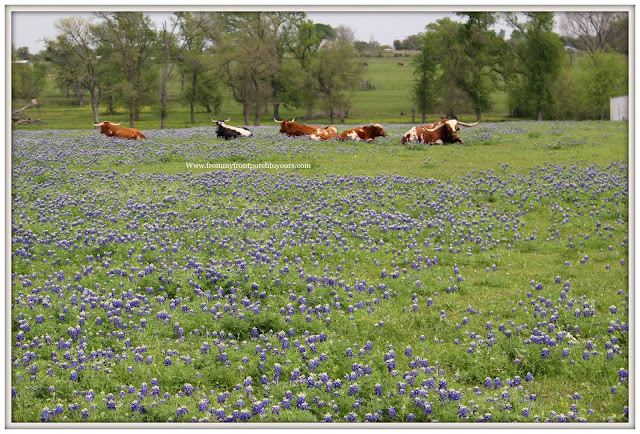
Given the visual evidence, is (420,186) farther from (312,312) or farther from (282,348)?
(282,348)

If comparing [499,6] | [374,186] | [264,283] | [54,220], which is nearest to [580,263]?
[499,6]

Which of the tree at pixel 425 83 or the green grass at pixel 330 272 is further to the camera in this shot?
the tree at pixel 425 83

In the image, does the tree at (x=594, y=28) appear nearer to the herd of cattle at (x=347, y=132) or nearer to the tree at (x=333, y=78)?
the herd of cattle at (x=347, y=132)

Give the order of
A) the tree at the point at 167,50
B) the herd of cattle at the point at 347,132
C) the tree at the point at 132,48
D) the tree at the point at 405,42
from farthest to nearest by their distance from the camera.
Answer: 1. the herd of cattle at the point at 347,132
2. the tree at the point at 132,48
3. the tree at the point at 167,50
4. the tree at the point at 405,42

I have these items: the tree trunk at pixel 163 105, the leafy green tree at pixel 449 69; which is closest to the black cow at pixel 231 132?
the tree trunk at pixel 163 105

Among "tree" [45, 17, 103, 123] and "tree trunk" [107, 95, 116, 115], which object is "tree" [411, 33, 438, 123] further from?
"tree trunk" [107, 95, 116, 115]

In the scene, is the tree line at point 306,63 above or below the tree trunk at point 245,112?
above

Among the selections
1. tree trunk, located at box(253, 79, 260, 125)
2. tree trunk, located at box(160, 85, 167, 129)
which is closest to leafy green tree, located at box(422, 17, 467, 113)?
tree trunk, located at box(253, 79, 260, 125)
